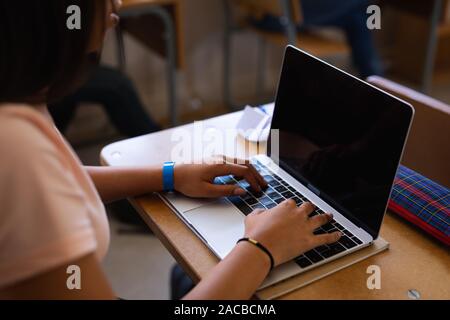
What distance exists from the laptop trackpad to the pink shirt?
27 cm

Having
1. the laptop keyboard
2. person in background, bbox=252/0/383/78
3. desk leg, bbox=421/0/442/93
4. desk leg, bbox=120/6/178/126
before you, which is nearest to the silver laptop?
the laptop keyboard

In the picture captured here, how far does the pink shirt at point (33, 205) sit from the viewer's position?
604mm

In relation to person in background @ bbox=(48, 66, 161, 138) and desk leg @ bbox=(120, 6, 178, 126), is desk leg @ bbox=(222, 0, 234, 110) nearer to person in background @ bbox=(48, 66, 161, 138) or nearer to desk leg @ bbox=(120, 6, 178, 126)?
desk leg @ bbox=(120, 6, 178, 126)

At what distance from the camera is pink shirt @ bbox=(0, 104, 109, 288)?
23.8 inches

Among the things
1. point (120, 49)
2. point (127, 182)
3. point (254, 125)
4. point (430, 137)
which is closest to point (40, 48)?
point (127, 182)

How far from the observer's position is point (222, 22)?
3012 millimetres

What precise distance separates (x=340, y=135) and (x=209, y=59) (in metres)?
2.27

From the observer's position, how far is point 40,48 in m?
0.65

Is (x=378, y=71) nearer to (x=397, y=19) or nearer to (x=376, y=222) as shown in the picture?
(x=397, y=19)

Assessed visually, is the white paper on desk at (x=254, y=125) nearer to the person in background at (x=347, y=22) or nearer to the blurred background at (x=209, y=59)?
the blurred background at (x=209, y=59)

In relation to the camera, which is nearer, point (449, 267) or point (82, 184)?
point (82, 184)

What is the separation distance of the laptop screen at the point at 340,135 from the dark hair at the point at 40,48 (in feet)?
1.40
